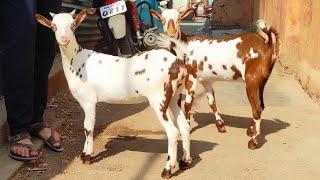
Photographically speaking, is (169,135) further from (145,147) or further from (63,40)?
(63,40)

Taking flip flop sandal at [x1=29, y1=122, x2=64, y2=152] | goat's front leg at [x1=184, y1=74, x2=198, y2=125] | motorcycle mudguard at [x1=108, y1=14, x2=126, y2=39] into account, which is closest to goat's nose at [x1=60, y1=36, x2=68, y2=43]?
flip flop sandal at [x1=29, y1=122, x2=64, y2=152]

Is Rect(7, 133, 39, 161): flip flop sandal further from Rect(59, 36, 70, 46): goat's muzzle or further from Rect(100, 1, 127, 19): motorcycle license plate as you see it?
Rect(100, 1, 127, 19): motorcycle license plate

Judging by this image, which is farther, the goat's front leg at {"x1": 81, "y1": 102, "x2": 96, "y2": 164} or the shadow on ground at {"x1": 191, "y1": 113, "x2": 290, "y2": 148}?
the shadow on ground at {"x1": 191, "y1": 113, "x2": 290, "y2": 148}

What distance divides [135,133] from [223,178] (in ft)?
4.75

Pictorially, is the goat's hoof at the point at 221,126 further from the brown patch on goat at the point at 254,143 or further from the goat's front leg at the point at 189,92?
the brown patch on goat at the point at 254,143

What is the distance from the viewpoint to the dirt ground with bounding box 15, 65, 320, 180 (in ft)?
13.9

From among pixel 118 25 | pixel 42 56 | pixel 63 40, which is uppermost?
pixel 63 40

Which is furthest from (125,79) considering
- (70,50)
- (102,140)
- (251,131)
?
(251,131)

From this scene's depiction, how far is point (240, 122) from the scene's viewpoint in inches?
228

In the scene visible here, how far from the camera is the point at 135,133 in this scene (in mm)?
5320

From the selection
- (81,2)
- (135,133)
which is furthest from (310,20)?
(81,2)

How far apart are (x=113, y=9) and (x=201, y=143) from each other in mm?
3347

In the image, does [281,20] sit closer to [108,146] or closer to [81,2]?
[81,2]

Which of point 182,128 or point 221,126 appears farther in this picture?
point 221,126
